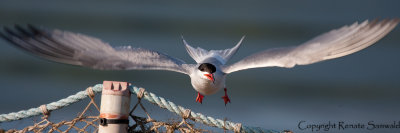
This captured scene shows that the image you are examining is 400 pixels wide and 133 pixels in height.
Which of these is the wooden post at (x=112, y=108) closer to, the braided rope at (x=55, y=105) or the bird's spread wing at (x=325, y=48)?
the braided rope at (x=55, y=105)

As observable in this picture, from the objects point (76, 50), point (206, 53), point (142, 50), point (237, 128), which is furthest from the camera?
point (206, 53)

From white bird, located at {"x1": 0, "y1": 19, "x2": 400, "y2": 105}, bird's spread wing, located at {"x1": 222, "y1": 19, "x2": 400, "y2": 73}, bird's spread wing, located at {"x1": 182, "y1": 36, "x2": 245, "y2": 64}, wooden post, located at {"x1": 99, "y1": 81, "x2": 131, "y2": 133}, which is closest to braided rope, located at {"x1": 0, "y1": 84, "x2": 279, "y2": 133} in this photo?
wooden post, located at {"x1": 99, "y1": 81, "x2": 131, "y2": 133}

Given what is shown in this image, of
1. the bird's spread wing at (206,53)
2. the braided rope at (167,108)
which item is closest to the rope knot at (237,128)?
the braided rope at (167,108)

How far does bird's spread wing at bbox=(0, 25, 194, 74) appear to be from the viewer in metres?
3.38

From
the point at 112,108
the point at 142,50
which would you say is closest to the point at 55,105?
the point at 112,108

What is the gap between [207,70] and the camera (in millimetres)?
3773

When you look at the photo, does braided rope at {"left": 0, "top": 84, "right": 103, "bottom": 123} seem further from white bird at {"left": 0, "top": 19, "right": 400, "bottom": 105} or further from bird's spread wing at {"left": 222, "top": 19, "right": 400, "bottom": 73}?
bird's spread wing at {"left": 222, "top": 19, "right": 400, "bottom": 73}

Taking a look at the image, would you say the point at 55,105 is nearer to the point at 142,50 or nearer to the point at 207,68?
the point at 142,50

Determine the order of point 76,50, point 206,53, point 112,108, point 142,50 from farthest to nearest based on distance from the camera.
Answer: point 206,53, point 142,50, point 76,50, point 112,108

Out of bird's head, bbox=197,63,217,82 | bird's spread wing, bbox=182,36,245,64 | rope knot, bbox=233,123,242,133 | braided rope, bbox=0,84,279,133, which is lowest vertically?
rope knot, bbox=233,123,242,133

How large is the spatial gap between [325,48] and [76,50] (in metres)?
1.53

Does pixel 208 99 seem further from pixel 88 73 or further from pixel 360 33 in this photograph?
pixel 360 33

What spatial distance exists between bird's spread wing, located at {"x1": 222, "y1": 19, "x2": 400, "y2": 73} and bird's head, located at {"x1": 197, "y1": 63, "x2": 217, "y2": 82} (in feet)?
0.66

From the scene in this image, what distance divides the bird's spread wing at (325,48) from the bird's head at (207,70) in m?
0.20
